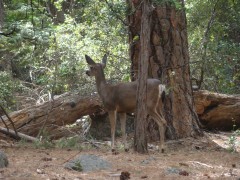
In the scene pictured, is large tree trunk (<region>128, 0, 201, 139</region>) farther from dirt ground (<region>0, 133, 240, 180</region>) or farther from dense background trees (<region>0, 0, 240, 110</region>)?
dense background trees (<region>0, 0, 240, 110</region>)

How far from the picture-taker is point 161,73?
9.51 metres

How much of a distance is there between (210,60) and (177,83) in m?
1.98

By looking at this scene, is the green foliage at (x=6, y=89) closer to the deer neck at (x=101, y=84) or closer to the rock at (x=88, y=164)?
the deer neck at (x=101, y=84)

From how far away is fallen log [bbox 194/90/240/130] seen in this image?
36.9 feet

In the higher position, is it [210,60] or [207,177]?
[210,60]

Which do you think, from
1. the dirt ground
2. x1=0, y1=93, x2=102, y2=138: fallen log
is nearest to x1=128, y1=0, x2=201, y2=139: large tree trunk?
the dirt ground

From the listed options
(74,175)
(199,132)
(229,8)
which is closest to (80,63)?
(199,132)

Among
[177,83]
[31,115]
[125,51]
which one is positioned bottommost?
[31,115]

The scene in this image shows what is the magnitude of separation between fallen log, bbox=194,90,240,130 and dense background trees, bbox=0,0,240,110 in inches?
17.3

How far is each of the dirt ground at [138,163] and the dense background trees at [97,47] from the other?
8.50 feet

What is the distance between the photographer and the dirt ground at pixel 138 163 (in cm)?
591

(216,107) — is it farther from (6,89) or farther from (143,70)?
(6,89)

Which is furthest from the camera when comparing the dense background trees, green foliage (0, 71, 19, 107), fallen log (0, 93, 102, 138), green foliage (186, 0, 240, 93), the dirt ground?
green foliage (186, 0, 240, 93)

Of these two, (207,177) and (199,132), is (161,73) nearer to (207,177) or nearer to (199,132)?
(199,132)
